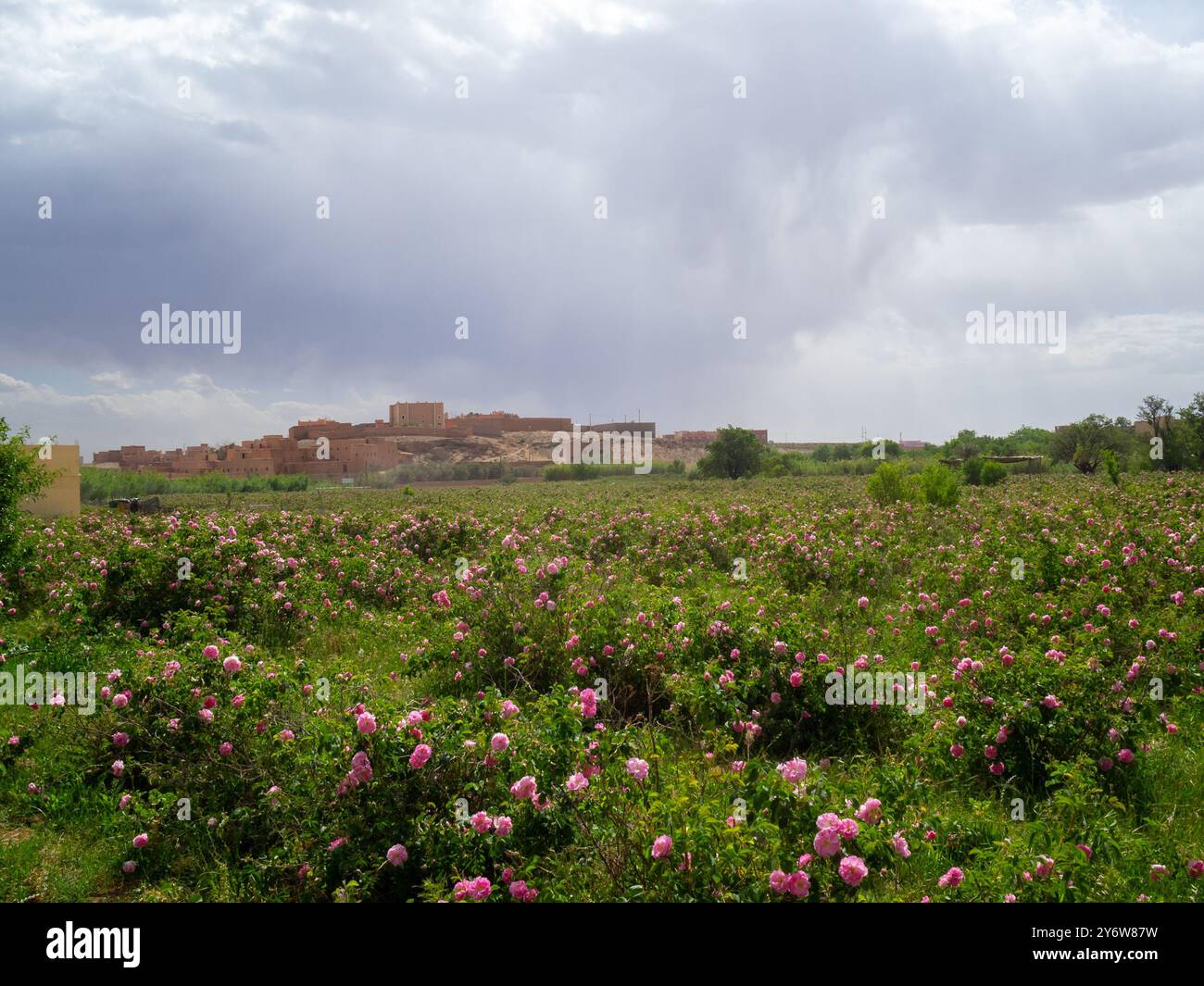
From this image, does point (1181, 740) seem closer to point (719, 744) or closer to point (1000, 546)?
point (719, 744)

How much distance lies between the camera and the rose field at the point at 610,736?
2992mm

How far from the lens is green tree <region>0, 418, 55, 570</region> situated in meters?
8.70

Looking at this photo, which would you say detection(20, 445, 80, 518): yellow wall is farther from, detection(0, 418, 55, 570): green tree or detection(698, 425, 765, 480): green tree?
detection(698, 425, 765, 480): green tree

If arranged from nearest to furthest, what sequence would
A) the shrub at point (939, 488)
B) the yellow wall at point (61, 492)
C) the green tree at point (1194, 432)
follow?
the shrub at point (939, 488), the yellow wall at point (61, 492), the green tree at point (1194, 432)

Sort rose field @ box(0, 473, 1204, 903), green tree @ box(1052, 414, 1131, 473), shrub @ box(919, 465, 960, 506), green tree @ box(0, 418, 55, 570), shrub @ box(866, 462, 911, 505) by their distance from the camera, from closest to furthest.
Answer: rose field @ box(0, 473, 1204, 903)
green tree @ box(0, 418, 55, 570)
shrub @ box(919, 465, 960, 506)
shrub @ box(866, 462, 911, 505)
green tree @ box(1052, 414, 1131, 473)

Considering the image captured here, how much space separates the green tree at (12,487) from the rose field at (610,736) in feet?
2.15

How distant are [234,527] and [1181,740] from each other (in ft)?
33.8

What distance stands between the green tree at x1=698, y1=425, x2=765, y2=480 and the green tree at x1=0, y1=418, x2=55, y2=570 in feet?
175

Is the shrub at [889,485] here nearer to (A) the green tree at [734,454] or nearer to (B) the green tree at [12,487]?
(B) the green tree at [12,487]

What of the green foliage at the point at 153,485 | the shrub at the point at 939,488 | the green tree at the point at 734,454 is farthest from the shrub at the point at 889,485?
the green tree at the point at 734,454

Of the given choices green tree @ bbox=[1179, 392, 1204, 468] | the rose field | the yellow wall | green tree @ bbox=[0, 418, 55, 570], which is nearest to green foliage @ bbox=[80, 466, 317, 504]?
the yellow wall

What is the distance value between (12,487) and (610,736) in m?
8.76

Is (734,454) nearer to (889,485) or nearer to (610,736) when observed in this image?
(889,485)
